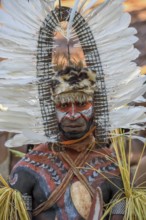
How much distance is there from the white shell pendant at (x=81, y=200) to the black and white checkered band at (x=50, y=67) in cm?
35

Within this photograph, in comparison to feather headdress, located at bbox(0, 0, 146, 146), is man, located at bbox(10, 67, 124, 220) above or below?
below

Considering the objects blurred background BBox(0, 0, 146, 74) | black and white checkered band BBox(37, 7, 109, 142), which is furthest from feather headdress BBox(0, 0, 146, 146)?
blurred background BBox(0, 0, 146, 74)

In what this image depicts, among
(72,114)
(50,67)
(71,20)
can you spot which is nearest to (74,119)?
(72,114)

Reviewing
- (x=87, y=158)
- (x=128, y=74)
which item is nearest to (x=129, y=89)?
(x=128, y=74)

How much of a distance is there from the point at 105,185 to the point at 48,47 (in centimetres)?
80

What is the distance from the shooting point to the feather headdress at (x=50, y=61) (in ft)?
15.6

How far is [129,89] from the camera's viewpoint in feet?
16.2

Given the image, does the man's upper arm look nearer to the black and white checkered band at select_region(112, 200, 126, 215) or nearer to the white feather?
the black and white checkered band at select_region(112, 200, 126, 215)

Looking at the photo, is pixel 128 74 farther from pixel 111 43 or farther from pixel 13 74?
pixel 13 74

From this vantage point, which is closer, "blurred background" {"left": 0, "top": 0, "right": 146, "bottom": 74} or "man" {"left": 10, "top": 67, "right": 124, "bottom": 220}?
"man" {"left": 10, "top": 67, "right": 124, "bottom": 220}

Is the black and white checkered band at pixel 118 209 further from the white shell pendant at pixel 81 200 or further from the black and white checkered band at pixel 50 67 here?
the black and white checkered band at pixel 50 67

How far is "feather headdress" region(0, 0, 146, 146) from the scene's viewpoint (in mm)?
4766

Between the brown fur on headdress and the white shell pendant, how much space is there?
0.49 meters

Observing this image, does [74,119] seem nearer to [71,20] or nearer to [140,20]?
[71,20]
